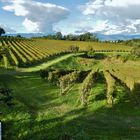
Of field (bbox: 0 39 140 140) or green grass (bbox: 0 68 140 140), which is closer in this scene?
green grass (bbox: 0 68 140 140)

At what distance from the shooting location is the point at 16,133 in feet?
92.4

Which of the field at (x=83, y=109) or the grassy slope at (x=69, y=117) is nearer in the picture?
the grassy slope at (x=69, y=117)

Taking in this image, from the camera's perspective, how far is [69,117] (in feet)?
106

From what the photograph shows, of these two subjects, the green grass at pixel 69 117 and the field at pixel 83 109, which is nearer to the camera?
the green grass at pixel 69 117

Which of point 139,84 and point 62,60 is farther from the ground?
point 139,84

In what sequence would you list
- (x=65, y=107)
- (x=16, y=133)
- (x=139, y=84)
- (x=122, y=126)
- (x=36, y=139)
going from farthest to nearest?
(x=65, y=107) → (x=139, y=84) → (x=122, y=126) → (x=16, y=133) → (x=36, y=139)

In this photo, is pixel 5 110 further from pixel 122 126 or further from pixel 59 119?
pixel 122 126

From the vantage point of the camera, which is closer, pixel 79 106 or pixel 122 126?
pixel 122 126

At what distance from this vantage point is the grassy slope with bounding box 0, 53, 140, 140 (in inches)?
1093

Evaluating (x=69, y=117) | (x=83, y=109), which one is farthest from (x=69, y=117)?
(x=83, y=109)

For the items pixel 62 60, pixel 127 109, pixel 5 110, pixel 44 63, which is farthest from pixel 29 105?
pixel 62 60

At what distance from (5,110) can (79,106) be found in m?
6.33

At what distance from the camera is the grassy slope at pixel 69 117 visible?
27750 millimetres

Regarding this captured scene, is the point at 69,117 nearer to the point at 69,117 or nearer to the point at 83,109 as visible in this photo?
the point at 69,117
